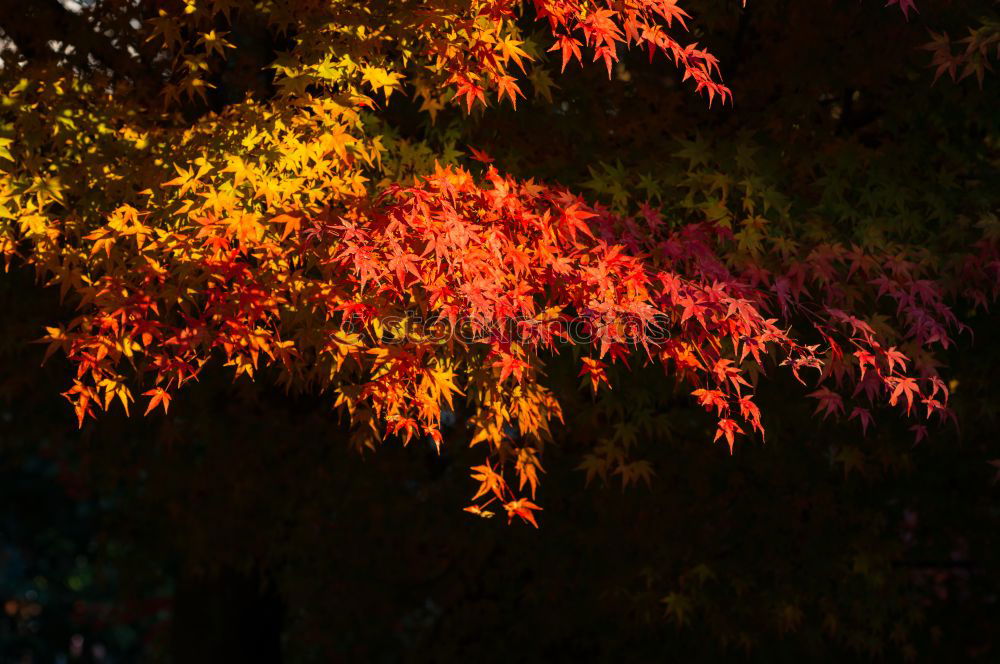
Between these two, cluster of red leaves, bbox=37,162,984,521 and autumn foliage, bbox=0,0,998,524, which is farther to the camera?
autumn foliage, bbox=0,0,998,524

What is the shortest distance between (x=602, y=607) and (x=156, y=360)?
435 centimetres

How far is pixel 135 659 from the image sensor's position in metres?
16.0

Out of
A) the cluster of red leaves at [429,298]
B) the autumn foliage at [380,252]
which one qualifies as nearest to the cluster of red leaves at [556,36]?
the autumn foliage at [380,252]

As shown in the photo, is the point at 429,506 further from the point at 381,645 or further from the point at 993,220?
the point at 993,220

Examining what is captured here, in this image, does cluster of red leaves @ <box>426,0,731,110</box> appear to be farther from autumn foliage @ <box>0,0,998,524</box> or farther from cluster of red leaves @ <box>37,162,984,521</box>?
cluster of red leaves @ <box>37,162,984,521</box>

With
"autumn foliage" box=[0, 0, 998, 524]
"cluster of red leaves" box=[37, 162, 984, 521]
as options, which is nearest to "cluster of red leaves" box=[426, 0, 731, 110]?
"autumn foliage" box=[0, 0, 998, 524]

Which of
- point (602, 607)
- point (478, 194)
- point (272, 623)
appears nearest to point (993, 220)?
point (478, 194)

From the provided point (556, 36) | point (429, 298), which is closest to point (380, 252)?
point (429, 298)

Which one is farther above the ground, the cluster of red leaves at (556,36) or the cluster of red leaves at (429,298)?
the cluster of red leaves at (556,36)

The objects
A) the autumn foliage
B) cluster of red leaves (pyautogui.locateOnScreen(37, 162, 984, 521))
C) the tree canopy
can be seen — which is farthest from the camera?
the tree canopy

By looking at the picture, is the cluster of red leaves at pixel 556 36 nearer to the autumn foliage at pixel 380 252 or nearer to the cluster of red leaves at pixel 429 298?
the autumn foliage at pixel 380 252

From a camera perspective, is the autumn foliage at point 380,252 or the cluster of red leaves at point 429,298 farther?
the autumn foliage at point 380,252

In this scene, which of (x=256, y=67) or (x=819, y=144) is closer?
(x=819, y=144)

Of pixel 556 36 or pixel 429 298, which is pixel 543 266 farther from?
pixel 556 36
